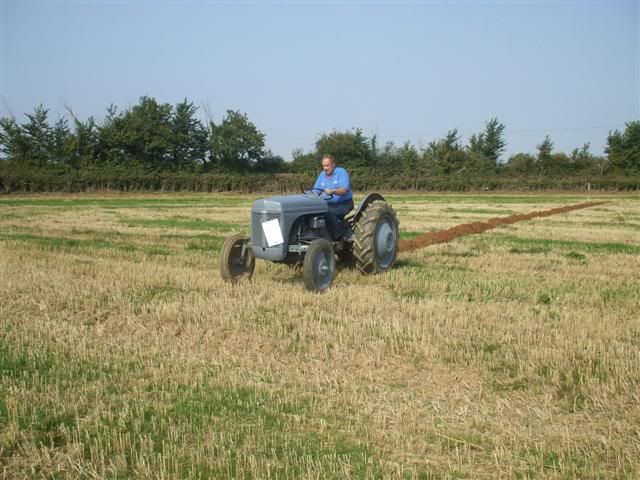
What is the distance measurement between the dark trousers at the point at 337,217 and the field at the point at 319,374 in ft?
2.09

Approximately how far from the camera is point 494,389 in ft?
13.9

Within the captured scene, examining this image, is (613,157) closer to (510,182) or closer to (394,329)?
(510,182)

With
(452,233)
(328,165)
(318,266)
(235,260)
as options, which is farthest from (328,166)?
(452,233)

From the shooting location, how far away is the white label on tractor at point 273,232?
23.5 ft

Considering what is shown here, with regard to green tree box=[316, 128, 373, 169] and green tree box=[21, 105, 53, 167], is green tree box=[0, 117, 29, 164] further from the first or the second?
green tree box=[316, 128, 373, 169]

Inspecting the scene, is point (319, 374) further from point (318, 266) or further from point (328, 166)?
point (328, 166)

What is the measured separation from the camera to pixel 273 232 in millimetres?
7168

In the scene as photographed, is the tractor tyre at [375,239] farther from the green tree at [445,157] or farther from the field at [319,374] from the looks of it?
the green tree at [445,157]

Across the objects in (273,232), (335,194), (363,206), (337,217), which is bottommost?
(273,232)

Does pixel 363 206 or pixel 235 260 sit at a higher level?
pixel 363 206

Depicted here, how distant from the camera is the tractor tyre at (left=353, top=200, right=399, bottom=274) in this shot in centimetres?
815

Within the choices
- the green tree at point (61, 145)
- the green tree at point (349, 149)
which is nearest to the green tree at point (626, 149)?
the green tree at point (349, 149)

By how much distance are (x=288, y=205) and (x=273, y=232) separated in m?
0.38

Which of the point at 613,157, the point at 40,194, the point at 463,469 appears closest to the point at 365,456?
the point at 463,469
